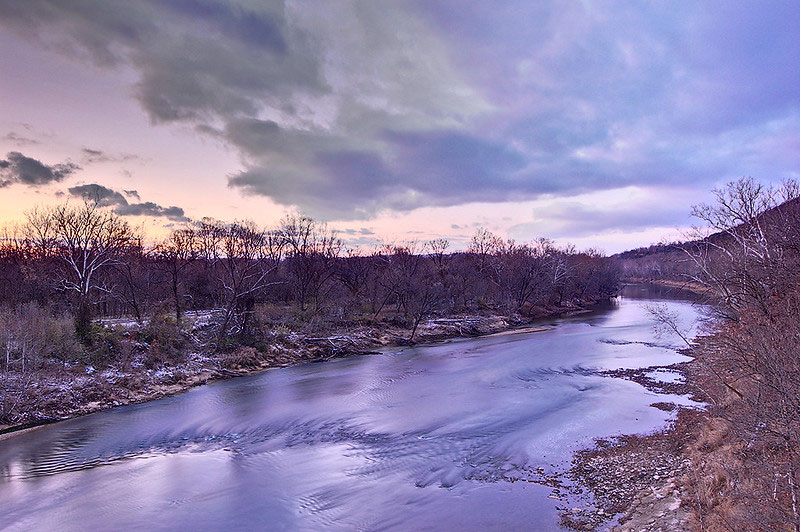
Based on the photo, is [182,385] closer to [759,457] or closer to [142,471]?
[142,471]

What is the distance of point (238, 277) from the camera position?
3578 centimetres

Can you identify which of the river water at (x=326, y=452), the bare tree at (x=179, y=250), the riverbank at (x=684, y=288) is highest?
the bare tree at (x=179, y=250)

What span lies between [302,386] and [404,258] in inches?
1596

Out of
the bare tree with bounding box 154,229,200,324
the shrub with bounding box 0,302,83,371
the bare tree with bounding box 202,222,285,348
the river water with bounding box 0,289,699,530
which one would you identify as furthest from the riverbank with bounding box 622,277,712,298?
the bare tree with bounding box 154,229,200,324

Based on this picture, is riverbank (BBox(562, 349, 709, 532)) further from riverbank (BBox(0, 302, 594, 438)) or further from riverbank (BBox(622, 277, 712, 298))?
riverbank (BBox(0, 302, 594, 438))

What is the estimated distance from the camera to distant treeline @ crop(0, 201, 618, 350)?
96.6 feet

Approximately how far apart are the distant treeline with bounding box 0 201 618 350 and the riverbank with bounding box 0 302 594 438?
2313mm

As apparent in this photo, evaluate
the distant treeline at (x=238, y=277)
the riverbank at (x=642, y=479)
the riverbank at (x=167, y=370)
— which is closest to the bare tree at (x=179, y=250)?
the distant treeline at (x=238, y=277)

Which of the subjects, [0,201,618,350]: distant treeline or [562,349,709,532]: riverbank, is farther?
[0,201,618,350]: distant treeline

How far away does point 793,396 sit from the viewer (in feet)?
25.3

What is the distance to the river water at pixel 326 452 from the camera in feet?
36.5

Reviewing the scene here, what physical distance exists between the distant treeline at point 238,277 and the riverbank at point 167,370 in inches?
91.0

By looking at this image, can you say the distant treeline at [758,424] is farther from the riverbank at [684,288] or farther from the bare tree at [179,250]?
the bare tree at [179,250]

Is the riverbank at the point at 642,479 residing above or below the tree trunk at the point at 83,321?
below
